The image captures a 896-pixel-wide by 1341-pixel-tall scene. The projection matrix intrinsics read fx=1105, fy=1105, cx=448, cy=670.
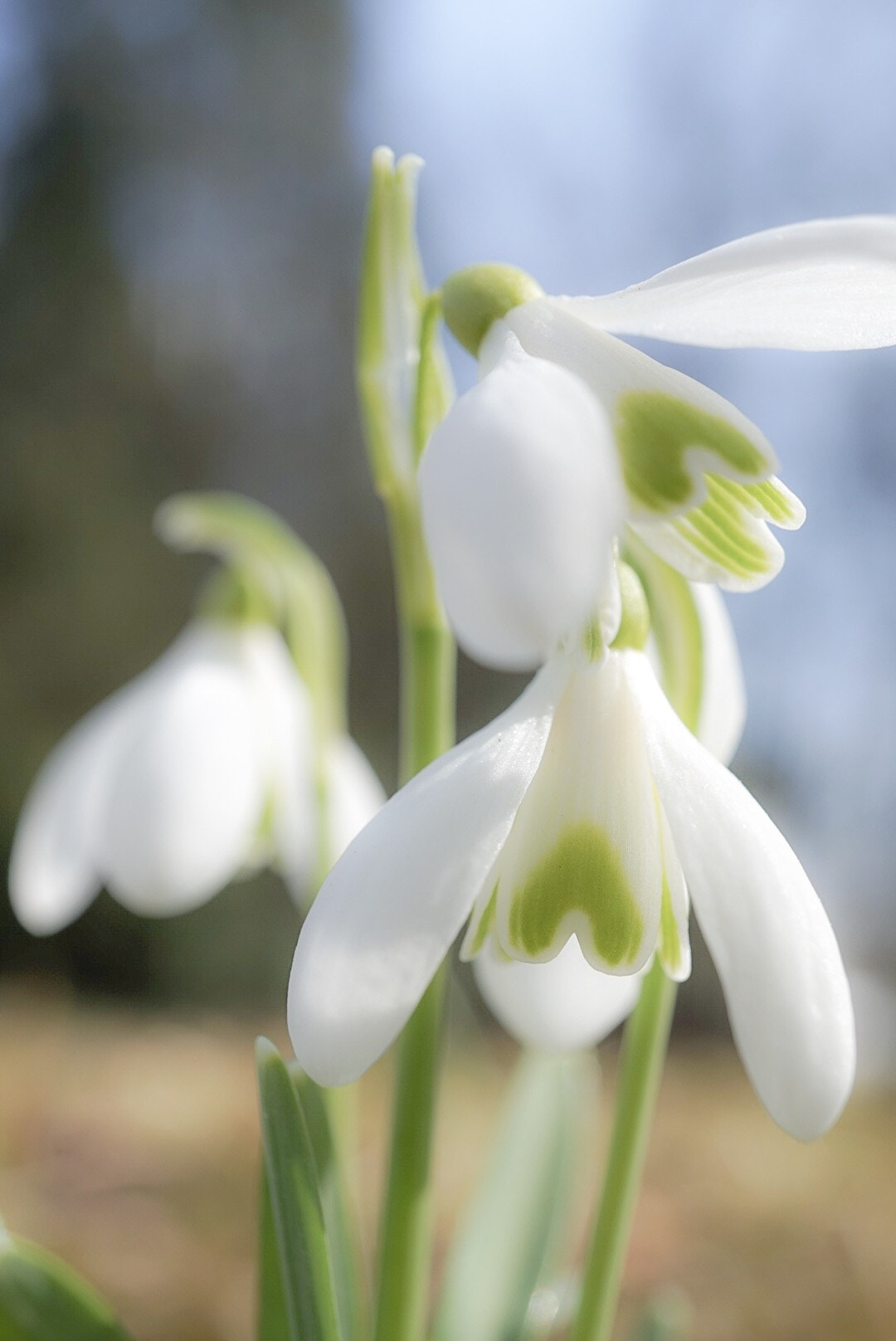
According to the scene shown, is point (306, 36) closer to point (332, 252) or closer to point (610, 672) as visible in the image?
point (332, 252)

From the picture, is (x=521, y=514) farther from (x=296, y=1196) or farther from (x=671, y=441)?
(x=296, y=1196)

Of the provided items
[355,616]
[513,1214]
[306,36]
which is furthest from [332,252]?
[513,1214]

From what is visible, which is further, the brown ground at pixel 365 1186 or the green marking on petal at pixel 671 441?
the brown ground at pixel 365 1186

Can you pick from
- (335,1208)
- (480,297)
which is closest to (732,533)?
(480,297)

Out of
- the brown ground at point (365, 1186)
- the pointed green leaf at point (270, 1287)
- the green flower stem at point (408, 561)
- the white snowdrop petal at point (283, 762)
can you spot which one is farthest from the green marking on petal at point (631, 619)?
the brown ground at point (365, 1186)

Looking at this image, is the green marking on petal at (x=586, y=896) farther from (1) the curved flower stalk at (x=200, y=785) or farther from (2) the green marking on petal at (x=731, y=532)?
(1) the curved flower stalk at (x=200, y=785)
